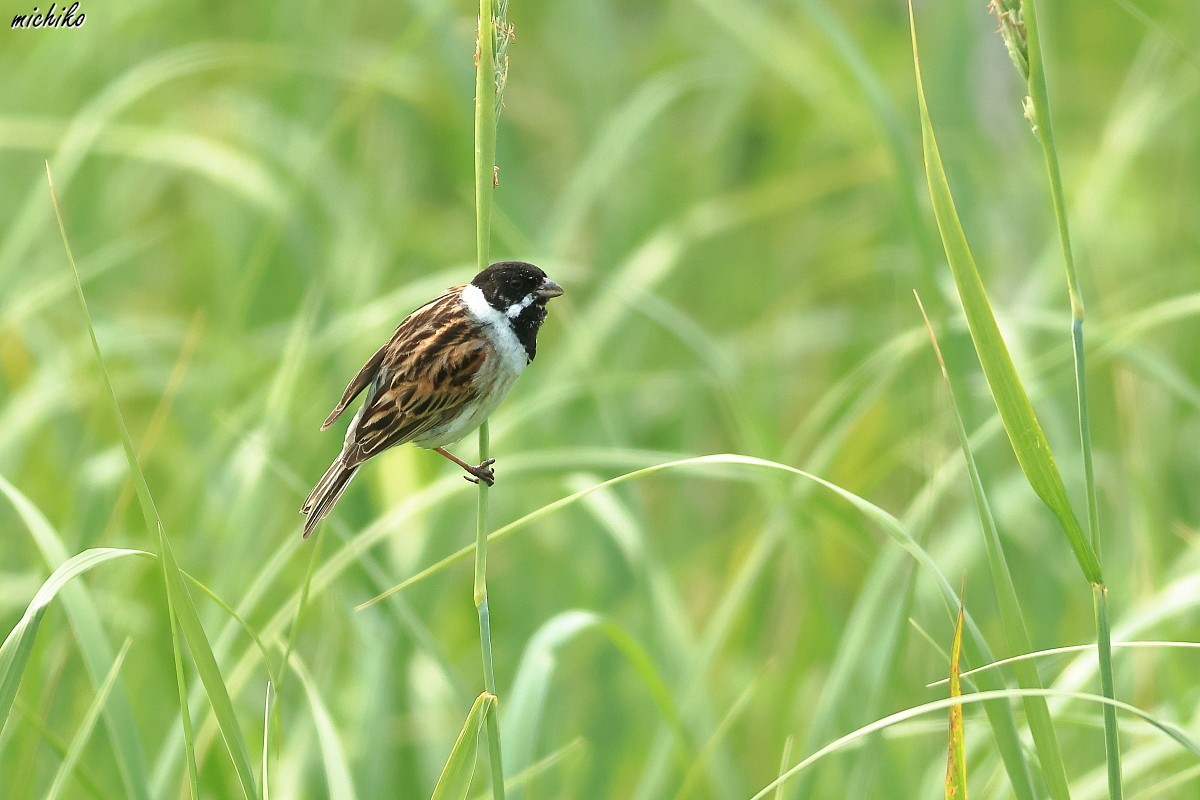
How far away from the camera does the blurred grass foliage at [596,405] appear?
9.79 ft

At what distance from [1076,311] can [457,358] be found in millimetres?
1429

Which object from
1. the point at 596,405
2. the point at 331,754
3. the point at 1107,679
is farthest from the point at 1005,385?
the point at 596,405

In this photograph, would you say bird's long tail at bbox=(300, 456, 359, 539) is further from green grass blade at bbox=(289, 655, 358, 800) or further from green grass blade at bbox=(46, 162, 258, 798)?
green grass blade at bbox=(46, 162, 258, 798)

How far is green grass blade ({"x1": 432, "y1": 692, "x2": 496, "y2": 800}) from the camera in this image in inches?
64.0

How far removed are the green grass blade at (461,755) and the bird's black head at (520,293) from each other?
1.14 m

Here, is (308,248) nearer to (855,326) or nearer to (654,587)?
(654,587)

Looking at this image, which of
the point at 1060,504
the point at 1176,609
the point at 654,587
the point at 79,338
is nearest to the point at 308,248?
the point at 79,338

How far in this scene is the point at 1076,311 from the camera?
159cm

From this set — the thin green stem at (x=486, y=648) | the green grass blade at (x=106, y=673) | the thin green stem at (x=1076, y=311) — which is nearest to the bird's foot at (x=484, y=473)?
the thin green stem at (x=486, y=648)

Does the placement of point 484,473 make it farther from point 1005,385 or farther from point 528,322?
point 1005,385

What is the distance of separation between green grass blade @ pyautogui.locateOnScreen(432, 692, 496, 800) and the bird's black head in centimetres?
114

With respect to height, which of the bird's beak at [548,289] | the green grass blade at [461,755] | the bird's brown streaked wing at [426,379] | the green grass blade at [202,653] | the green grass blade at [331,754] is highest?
the bird's beak at [548,289]

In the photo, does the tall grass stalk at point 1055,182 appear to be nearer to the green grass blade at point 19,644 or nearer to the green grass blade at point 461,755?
the green grass blade at point 461,755

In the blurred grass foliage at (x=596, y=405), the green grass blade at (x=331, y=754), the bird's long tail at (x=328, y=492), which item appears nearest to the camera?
the green grass blade at (x=331, y=754)
